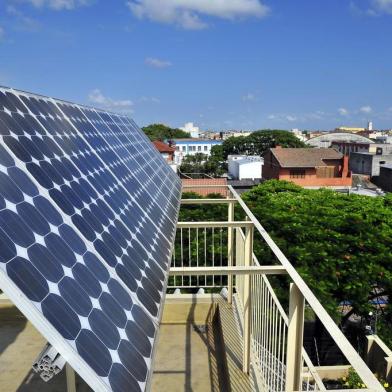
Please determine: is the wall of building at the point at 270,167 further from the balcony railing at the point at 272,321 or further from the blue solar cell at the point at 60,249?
the blue solar cell at the point at 60,249

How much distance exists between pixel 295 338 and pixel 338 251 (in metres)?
10.1

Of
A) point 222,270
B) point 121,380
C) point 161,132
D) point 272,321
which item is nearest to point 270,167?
point 272,321

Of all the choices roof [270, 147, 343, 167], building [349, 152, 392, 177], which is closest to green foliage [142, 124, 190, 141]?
building [349, 152, 392, 177]

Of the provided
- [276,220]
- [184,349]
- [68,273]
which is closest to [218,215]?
[276,220]

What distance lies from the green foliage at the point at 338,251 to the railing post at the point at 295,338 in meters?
8.32

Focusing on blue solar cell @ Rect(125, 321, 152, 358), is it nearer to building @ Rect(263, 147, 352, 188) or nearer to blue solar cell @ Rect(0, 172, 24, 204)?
blue solar cell @ Rect(0, 172, 24, 204)

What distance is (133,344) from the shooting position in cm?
207

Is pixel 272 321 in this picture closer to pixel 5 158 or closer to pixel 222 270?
pixel 222 270

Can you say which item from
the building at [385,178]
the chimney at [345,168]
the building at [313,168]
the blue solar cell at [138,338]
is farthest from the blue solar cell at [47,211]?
the building at [385,178]

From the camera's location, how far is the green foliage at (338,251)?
11992 mm

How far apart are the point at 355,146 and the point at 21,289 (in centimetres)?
9942

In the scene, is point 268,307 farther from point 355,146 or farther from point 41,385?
point 355,146

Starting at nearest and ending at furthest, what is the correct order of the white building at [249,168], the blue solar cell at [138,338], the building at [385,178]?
the blue solar cell at [138,338] → the building at [385,178] → the white building at [249,168]

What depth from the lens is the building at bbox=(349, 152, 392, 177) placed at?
6300 cm
